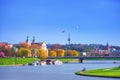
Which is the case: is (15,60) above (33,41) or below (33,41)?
below

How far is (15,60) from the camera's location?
75.1 meters

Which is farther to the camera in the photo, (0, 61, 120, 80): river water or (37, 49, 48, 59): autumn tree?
(37, 49, 48, 59): autumn tree

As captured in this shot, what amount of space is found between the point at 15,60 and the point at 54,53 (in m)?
34.4

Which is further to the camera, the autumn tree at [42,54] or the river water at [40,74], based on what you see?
the autumn tree at [42,54]

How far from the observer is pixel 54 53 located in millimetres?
108812

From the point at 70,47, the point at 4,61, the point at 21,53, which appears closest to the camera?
the point at 4,61

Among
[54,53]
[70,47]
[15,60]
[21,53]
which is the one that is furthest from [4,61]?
[70,47]

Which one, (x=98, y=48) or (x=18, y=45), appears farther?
(x=98, y=48)

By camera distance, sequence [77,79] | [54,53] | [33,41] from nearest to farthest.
→ [77,79] < [54,53] < [33,41]

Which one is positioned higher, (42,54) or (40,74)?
(42,54)

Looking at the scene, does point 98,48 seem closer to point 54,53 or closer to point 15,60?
point 54,53

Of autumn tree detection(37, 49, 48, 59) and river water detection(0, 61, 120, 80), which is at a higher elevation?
autumn tree detection(37, 49, 48, 59)

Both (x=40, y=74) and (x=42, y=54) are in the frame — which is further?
(x=42, y=54)

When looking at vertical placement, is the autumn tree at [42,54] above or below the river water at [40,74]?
above
